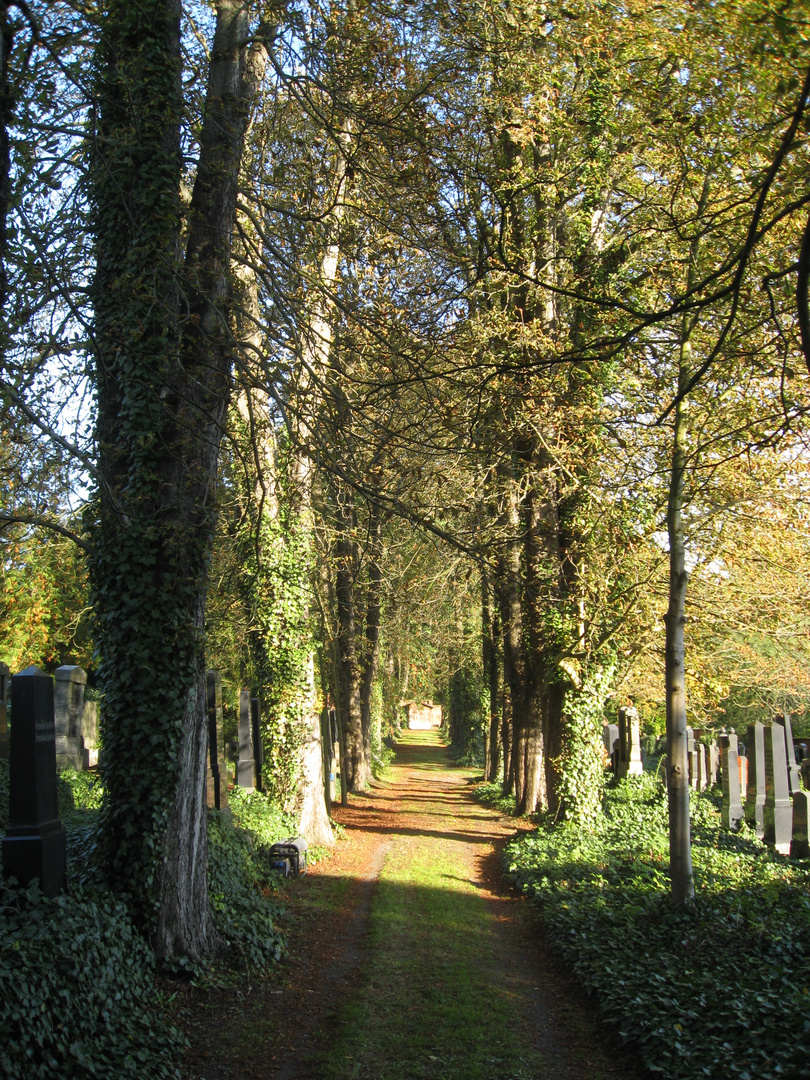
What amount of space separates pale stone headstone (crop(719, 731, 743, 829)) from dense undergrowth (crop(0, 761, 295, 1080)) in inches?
313

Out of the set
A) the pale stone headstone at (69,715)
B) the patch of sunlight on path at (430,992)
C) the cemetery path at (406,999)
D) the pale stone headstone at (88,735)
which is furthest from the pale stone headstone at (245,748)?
the pale stone headstone at (88,735)

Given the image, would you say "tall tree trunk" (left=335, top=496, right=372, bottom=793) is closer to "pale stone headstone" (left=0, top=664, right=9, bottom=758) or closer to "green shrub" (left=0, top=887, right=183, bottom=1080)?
"pale stone headstone" (left=0, top=664, right=9, bottom=758)

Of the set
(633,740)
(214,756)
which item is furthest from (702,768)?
(214,756)

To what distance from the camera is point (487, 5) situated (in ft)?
25.6

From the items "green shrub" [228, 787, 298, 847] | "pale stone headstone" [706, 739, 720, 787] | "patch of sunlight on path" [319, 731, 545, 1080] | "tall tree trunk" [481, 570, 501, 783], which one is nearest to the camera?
"patch of sunlight on path" [319, 731, 545, 1080]

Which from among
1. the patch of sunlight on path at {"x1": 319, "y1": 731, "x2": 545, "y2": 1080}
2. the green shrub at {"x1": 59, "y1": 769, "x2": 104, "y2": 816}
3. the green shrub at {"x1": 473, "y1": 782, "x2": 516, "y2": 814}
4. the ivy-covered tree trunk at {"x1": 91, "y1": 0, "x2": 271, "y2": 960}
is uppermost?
the ivy-covered tree trunk at {"x1": 91, "y1": 0, "x2": 271, "y2": 960}

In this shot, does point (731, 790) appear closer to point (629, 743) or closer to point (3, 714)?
point (629, 743)

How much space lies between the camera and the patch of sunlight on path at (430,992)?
6039 millimetres

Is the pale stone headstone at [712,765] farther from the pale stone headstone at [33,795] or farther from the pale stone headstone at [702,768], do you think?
the pale stone headstone at [33,795]

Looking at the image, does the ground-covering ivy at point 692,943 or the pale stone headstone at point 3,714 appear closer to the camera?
the ground-covering ivy at point 692,943

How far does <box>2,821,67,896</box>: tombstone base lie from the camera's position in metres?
6.20

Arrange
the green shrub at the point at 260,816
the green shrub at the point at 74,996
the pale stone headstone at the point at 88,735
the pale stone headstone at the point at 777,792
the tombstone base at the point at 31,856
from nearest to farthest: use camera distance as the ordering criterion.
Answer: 1. the green shrub at the point at 74,996
2. the tombstone base at the point at 31,856
3. the pale stone headstone at the point at 777,792
4. the green shrub at the point at 260,816
5. the pale stone headstone at the point at 88,735

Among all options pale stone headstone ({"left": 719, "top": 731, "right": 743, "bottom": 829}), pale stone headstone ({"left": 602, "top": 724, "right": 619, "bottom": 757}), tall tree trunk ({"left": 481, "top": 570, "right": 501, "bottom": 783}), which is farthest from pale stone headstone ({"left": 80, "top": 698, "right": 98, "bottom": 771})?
pale stone headstone ({"left": 602, "top": 724, "right": 619, "bottom": 757})

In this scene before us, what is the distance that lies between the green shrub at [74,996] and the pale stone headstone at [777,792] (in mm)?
8827
